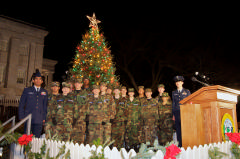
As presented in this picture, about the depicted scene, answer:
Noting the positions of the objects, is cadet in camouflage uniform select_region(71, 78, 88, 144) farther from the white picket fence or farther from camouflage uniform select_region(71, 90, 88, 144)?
the white picket fence

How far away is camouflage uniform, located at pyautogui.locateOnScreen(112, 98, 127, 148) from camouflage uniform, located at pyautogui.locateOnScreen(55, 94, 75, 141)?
182cm

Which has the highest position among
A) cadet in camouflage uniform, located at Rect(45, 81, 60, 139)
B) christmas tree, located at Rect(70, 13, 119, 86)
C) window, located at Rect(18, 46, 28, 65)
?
window, located at Rect(18, 46, 28, 65)

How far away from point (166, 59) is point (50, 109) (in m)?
18.5

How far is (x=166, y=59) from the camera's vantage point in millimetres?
22375

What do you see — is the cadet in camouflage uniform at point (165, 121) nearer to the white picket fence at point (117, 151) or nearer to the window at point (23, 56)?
the white picket fence at point (117, 151)

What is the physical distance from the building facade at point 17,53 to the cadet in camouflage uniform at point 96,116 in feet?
57.2

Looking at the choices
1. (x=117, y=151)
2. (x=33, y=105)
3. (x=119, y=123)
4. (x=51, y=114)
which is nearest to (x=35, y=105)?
(x=33, y=105)

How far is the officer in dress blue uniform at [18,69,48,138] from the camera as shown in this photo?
199 inches

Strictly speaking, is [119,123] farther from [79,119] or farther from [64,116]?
[64,116]

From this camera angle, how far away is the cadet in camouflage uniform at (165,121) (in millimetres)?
6242

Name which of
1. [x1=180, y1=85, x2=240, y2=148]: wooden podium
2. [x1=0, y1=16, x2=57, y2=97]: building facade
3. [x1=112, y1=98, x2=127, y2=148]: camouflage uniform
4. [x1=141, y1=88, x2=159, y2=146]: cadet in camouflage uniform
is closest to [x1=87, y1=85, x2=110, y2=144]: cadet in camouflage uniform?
[x1=112, y1=98, x2=127, y2=148]: camouflage uniform

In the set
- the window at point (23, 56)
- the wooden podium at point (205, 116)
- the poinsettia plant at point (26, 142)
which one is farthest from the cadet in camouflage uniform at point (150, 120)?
the window at point (23, 56)

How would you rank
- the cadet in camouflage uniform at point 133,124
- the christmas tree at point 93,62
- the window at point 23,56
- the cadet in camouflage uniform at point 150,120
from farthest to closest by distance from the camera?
the window at point 23,56, the christmas tree at point 93,62, the cadet in camouflage uniform at point 133,124, the cadet in camouflage uniform at point 150,120

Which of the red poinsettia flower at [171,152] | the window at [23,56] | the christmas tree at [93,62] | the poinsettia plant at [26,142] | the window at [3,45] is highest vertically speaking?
the window at [3,45]
